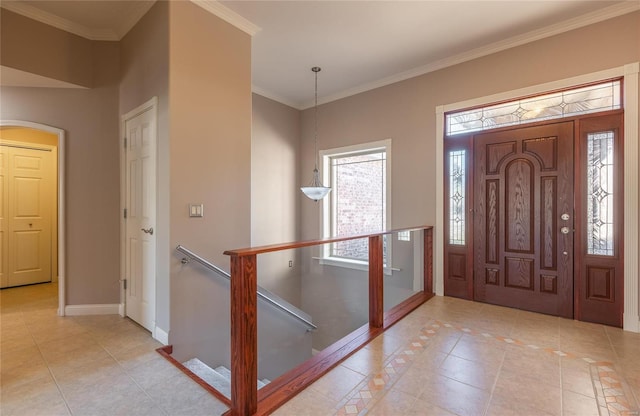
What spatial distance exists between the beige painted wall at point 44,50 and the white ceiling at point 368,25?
0.09m

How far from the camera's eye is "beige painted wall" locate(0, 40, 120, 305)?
10.4ft

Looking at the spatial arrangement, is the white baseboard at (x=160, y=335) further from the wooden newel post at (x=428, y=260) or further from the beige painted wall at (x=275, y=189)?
the wooden newel post at (x=428, y=260)

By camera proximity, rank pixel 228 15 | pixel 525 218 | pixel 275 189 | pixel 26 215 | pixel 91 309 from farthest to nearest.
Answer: pixel 275 189
pixel 26 215
pixel 525 218
pixel 91 309
pixel 228 15

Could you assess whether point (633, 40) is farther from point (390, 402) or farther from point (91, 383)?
point (91, 383)

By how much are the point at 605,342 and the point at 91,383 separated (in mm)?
4039

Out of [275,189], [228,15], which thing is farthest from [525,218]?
[228,15]

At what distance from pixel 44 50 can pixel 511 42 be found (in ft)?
16.1

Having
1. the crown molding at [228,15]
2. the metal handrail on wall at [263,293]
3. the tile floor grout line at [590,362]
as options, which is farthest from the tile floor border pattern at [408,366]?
the crown molding at [228,15]

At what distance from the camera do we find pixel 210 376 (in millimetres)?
2420

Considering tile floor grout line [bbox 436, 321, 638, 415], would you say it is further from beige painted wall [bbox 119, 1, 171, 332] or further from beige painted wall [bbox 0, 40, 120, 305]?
beige painted wall [bbox 0, 40, 120, 305]

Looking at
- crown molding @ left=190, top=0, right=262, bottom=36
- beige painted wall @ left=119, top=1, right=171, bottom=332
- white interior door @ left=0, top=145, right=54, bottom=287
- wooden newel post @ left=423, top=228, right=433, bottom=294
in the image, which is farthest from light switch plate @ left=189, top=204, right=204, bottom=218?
white interior door @ left=0, top=145, right=54, bottom=287

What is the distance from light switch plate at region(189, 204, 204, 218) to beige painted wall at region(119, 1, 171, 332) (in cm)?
19

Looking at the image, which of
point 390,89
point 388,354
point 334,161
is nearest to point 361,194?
point 334,161

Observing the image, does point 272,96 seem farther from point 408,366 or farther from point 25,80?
point 408,366
